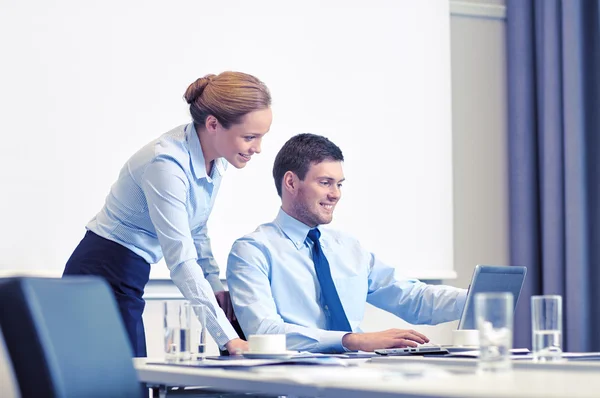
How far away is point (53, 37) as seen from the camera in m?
3.53

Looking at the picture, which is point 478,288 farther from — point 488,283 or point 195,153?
point 195,153

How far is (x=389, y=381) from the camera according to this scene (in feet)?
4.50

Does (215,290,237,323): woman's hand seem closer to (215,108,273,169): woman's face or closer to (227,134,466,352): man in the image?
(227,134,466,352): man

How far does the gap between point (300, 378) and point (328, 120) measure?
2.76 meters

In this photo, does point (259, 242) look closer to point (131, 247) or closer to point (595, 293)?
point (131, 247)

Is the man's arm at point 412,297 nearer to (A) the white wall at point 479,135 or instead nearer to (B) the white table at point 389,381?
(B) the white table at point 389,381

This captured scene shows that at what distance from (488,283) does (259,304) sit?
0.65 metres

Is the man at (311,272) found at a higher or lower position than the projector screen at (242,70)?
→ lower

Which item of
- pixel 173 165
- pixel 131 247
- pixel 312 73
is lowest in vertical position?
pixel 131 247

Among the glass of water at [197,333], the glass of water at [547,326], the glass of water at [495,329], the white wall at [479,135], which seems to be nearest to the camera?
the glass of water at [495,329]

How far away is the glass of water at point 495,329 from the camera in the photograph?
1.54 metres

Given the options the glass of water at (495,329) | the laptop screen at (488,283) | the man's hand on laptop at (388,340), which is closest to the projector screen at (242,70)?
the man's hand on laptop at (388,340)

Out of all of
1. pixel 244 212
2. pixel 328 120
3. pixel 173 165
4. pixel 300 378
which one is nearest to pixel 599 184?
pixel 328 120

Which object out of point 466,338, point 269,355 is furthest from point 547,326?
point 269,355
